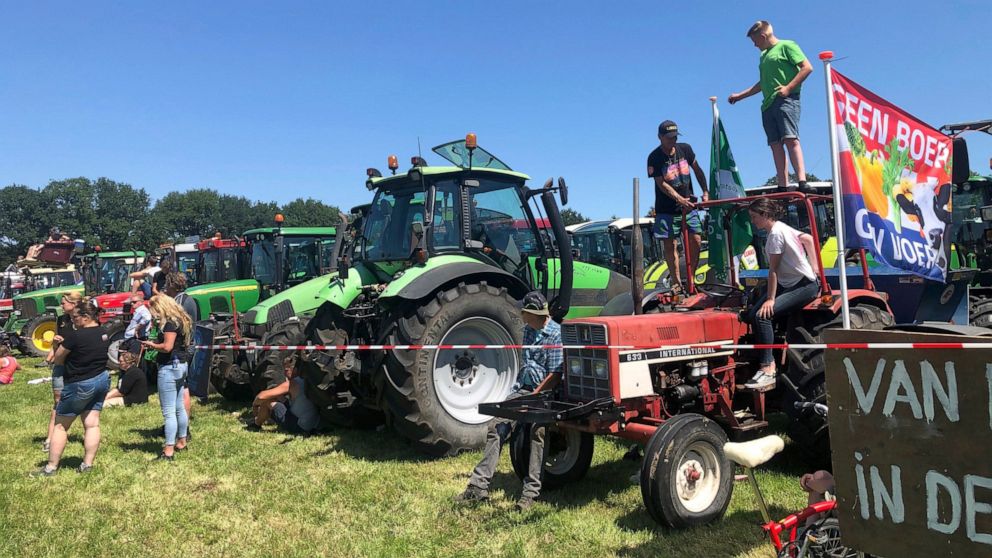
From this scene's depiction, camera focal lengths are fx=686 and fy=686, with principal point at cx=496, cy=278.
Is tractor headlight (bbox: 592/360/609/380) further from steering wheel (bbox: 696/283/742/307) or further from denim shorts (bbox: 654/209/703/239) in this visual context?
denim shorts (bbox: 654/209/703/239)

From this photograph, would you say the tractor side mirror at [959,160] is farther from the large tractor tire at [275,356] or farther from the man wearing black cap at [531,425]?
the large tractor tire at [275,356]

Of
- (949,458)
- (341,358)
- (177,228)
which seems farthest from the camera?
(177,228)

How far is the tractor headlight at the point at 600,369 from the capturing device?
4414 millimetres

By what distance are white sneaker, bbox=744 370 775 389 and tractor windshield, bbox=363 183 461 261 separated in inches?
Answer: 120

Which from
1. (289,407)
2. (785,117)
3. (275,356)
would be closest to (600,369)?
(785,117)

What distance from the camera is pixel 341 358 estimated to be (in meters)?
6.14

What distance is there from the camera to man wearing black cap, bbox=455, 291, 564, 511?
4.59 metres

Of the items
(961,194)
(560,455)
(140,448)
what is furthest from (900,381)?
(961,194)

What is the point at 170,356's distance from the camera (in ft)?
20.8

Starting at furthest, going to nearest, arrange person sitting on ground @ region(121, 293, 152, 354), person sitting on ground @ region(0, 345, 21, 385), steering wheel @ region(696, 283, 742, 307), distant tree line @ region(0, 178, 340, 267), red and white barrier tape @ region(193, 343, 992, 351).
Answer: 1. distant tree line @ region(0, 178, 340, 267)
2. person sitting on ground @ region(0, 345, 21, 385)
3. person sitting on ground @ region(121, 293, 152, 354)
4. steering wheel @ region(696, 283, 742, 307)
5. red and white barrier tape @ region(193, 343, 992, 351)

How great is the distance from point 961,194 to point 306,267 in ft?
32.2

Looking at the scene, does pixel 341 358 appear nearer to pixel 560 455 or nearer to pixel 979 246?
pixel 560 455

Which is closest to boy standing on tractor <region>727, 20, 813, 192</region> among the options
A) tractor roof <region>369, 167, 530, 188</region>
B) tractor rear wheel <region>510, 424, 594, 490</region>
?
tractor roof <region>369, 167, 530, 188</region>

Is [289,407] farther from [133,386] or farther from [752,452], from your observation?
[752,452]
